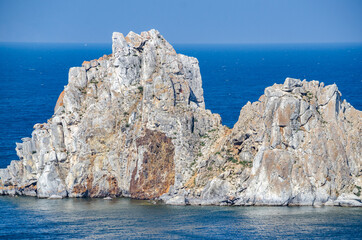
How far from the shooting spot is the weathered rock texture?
8931 cm

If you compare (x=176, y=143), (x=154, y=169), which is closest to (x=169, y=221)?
(x=154, y=169)

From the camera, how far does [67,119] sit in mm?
97500

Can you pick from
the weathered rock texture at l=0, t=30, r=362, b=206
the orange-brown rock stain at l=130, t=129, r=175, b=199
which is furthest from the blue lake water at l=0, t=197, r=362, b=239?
the weathered rock texture at l=0, t=30, r=362, b=206

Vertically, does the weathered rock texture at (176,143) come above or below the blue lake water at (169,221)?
above

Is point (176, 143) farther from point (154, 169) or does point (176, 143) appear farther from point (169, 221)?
point (169, 221)

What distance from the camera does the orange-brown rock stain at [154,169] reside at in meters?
93.1

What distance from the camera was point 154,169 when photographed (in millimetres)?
93062

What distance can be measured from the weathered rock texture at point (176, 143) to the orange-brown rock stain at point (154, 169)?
12 centimetres

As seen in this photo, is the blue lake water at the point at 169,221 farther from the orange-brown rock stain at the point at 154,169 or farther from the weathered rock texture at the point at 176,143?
the weathered rock texture at the point at 176,143

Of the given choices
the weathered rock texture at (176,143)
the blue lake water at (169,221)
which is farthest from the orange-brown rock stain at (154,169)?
the blue lake water at (169,221)

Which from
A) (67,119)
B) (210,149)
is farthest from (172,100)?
(67,119)

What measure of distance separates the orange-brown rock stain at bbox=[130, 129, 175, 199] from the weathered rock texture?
0.40 ft

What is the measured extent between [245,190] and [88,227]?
19.0 metres

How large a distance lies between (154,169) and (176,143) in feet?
13.5
